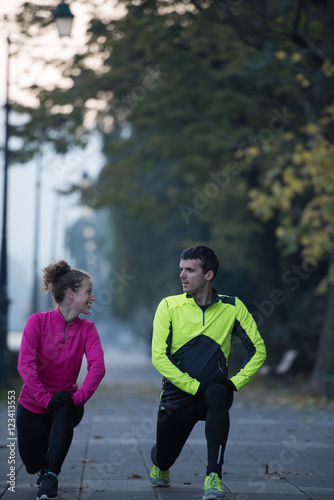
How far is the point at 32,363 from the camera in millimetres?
5129

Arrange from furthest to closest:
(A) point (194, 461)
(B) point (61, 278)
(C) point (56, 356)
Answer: (A) point (194, 461)
(B) point (61, 278)
(C) point (56, 356)

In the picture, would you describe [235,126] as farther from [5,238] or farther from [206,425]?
[206,425]

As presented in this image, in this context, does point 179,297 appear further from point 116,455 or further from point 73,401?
point 116,455

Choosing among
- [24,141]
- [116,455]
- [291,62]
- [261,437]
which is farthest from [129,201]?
[116,455]

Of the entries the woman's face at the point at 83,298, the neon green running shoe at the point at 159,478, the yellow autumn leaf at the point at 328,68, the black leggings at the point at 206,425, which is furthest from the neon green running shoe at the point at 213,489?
the yellow autumn leaf at the point at 328,68

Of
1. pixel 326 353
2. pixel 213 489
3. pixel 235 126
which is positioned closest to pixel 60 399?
pixel 213 489

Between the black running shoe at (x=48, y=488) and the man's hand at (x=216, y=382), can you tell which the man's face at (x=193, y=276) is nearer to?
the man's hand at (x=216, y=382)

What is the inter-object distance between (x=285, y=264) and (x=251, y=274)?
2.74 m

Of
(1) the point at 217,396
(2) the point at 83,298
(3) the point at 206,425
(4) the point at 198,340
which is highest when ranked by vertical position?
(2) the point at 83,298

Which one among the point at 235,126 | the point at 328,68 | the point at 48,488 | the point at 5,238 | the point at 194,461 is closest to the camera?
the point at 48,488

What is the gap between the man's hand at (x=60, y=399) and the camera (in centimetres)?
505

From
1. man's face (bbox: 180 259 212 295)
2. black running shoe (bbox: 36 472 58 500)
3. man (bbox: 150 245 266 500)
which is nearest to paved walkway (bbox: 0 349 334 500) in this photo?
black running shoe (bbox: 36 472 58 500)

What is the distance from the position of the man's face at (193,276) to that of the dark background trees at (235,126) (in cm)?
936

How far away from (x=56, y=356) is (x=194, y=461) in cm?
257
